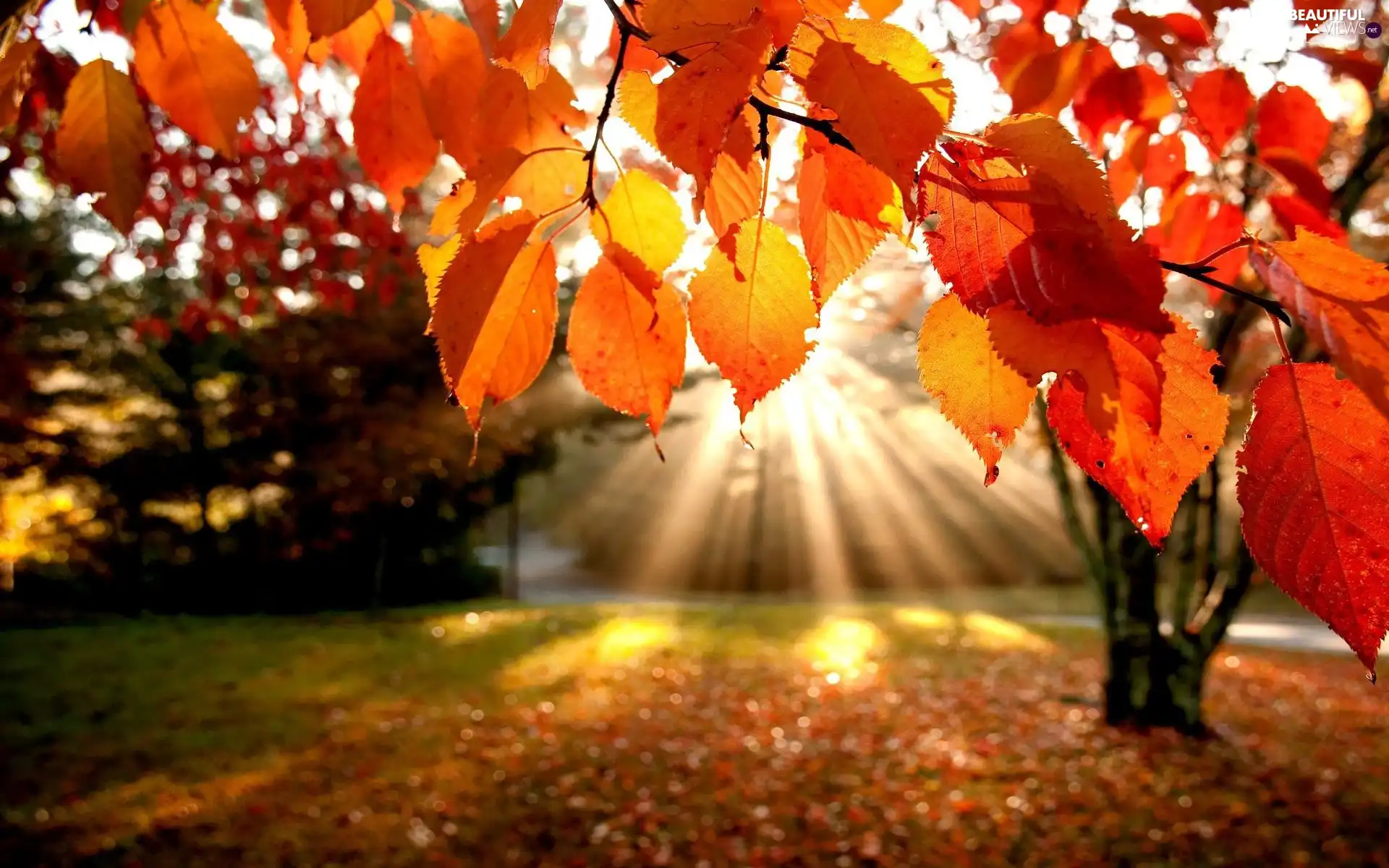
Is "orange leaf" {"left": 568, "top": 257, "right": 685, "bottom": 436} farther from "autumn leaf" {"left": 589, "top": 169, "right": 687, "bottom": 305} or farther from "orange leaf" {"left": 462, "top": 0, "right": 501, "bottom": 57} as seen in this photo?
"orange leaf" {"left": 462, "top": 0, "right": 501, "bottom": 57}

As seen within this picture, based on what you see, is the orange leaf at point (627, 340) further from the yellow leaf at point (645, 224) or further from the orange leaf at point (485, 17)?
the orange leaf at point (485, 17)

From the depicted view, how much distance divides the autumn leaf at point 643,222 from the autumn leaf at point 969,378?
1.02 ft

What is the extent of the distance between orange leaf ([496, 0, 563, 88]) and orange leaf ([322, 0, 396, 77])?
33 centimetres

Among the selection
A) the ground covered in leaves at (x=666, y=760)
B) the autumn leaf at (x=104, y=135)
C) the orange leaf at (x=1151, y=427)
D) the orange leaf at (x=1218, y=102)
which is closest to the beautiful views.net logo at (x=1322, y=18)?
the orange leaf at (x=1218, y=102)

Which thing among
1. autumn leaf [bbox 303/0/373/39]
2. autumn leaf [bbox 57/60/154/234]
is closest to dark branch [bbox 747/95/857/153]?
autumn leaf [bbox 303/0/373/39]

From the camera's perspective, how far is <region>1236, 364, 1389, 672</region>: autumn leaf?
494 millimetres

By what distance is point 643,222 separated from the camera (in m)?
0.83

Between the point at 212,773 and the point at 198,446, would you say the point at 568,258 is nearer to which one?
the point at 212,773

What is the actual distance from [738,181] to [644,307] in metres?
0.15

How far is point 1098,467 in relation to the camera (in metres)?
0.56

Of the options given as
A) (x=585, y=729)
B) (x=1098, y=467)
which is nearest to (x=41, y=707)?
(x=585, y=729)

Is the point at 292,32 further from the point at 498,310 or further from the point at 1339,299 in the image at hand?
the point at 1339,299

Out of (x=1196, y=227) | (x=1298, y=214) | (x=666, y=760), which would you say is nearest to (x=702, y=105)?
(x=1298, y=214)

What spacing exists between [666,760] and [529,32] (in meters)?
5.16
